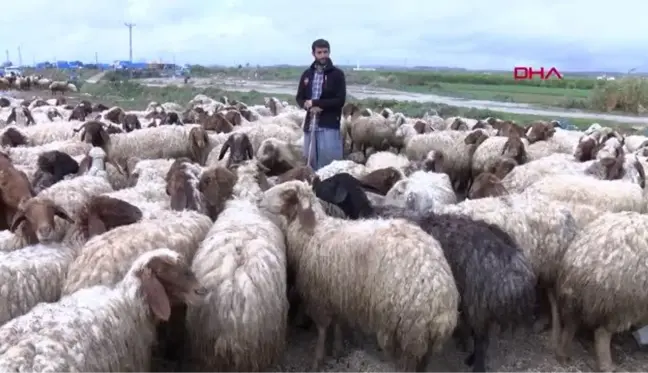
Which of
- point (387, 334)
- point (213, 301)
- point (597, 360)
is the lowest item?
point (597, 360)

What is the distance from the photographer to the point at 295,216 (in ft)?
20.1

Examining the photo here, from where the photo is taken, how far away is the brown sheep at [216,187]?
260 inches

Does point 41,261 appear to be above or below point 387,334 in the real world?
above

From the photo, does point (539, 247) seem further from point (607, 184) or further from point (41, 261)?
point (41, 261)

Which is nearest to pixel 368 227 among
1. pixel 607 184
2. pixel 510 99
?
pixel 607 184

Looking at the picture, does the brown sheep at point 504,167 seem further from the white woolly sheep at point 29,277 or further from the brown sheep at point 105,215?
the white woolly sheep at point 29,277

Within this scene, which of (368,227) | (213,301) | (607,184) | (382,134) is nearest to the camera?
(213,301)

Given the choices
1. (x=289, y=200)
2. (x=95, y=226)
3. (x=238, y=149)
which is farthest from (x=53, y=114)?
(x=289, y=200)

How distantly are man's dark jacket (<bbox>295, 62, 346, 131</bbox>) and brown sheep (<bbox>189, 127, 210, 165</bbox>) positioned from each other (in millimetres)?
2221

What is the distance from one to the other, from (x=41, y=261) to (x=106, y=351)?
4.66 ft

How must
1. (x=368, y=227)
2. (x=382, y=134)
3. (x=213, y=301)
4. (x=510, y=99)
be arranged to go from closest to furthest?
1. (x=213, y=301)
2. (x=368, y=227)
3. (x=382, y=134)
4. (x=510, y=99)

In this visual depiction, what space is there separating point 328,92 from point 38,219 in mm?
4889

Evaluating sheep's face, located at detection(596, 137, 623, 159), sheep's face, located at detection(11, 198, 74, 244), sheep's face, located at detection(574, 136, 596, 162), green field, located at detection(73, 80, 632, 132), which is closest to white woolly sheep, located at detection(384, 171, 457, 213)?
sheep's face, located at detection(596, 137, 623, 159)

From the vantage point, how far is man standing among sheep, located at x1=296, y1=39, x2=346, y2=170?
30.5ft
